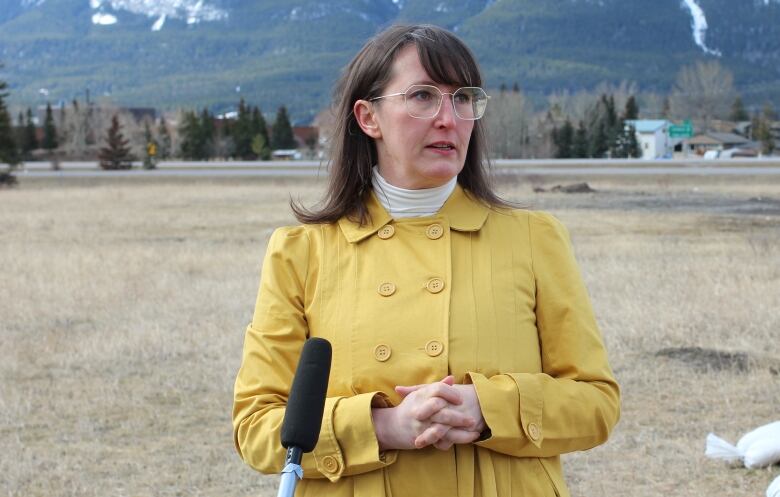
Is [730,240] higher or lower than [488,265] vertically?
lower

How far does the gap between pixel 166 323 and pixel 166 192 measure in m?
28.9

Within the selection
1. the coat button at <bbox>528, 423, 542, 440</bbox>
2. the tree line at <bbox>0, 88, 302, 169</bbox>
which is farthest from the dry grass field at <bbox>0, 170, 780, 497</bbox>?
the tree line at <bbox>0, 88, 302, 169</bbox>

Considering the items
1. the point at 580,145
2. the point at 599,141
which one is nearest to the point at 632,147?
the point at 599,141

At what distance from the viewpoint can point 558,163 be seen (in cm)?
5688

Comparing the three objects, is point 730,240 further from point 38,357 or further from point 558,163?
point 558,163

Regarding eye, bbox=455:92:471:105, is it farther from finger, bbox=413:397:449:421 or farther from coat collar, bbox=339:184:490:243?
finger, bbox=413:397:449:421

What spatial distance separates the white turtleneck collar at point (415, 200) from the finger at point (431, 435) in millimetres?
523

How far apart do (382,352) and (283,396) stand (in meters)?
0.26

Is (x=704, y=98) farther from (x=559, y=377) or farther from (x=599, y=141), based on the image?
(x=559, y=377)

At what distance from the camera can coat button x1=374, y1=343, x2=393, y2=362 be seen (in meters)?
2.44

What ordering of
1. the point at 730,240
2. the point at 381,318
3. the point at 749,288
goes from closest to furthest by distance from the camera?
the point at 381,318 → the point at 749,288 → the point at 730,240

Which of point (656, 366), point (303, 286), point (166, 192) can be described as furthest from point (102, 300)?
point (166, 192)

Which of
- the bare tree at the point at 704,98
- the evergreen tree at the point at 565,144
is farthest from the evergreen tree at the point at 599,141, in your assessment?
the bare tree at the point at 704,98

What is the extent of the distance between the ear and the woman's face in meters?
0.05
